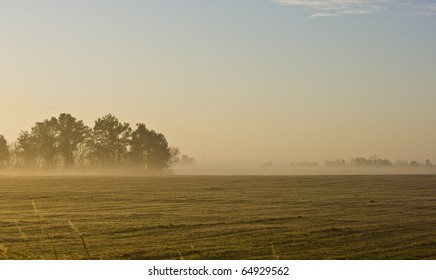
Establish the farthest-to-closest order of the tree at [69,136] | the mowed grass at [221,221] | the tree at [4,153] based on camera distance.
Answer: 1. the tree at [4,153]
2. the tree at [69,136]
3. the mowed grass at [221,221]

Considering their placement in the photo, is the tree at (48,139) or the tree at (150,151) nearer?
the tree at (150,151)

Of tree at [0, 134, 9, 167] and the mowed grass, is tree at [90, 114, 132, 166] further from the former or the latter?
tree at [0, 134, 9, 167]

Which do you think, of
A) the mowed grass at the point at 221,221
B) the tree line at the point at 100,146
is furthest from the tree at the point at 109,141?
the mowed grass at the point at 221,221

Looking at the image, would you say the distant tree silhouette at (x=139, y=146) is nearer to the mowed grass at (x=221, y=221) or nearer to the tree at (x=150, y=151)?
the tree at (x=150, y=151)

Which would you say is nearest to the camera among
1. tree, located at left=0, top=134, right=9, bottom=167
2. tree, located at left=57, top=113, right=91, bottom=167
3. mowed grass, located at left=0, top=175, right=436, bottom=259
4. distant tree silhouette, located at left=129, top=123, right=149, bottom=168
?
mowed grass, located at left=0, top=175, right=436, bottom=259

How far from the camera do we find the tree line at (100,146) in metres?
55.4

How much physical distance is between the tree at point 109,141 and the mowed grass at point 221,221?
8959mm

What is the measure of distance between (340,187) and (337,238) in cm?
2513

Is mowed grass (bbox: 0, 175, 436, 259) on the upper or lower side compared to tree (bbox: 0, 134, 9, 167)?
lower

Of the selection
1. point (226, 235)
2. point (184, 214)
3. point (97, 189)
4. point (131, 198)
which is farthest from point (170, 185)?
point (226, 235)

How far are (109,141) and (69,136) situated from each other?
4544mm

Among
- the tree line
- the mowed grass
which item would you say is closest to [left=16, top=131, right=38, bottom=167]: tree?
the tree line

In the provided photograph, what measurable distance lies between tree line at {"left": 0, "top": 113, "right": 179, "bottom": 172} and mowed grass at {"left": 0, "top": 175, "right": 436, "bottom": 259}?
368 inches

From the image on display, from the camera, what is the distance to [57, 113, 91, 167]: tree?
58.9 meters
